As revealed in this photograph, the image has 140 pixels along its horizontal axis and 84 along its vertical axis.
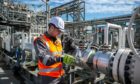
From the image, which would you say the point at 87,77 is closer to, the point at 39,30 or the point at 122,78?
the point at 122,78

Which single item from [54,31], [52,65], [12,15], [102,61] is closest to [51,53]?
[52,65]

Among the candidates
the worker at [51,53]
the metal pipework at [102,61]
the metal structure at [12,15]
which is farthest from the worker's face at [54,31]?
the metal structure at [12,15]

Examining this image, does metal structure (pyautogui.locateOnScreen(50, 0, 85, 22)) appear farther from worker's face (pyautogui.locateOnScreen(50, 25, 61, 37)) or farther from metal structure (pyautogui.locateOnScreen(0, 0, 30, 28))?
worker's face (pyautogui.locateOnScreen(50, 25, 61, 37))

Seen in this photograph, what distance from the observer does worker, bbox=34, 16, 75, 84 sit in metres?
2.58

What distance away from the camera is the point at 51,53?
265 centimetres

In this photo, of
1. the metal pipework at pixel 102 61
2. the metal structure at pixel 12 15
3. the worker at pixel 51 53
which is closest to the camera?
the worker at pixel 51 53

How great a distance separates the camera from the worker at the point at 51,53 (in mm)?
2576

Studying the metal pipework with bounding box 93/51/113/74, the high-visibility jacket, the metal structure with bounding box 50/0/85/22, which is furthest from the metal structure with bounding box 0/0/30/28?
the high-visibility jacket

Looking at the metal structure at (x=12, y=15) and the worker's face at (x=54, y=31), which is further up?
the metal structure at (x=12, y=15)

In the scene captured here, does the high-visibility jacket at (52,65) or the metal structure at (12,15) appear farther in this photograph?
the metal structure at (12,15)

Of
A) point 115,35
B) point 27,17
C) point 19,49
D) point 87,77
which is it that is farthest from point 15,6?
point 87,77

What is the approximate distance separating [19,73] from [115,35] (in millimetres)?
3581

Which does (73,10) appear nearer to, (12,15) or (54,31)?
(12,15)

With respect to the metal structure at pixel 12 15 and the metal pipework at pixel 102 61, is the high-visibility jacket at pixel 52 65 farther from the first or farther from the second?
the metal structure at pixel 12 15
